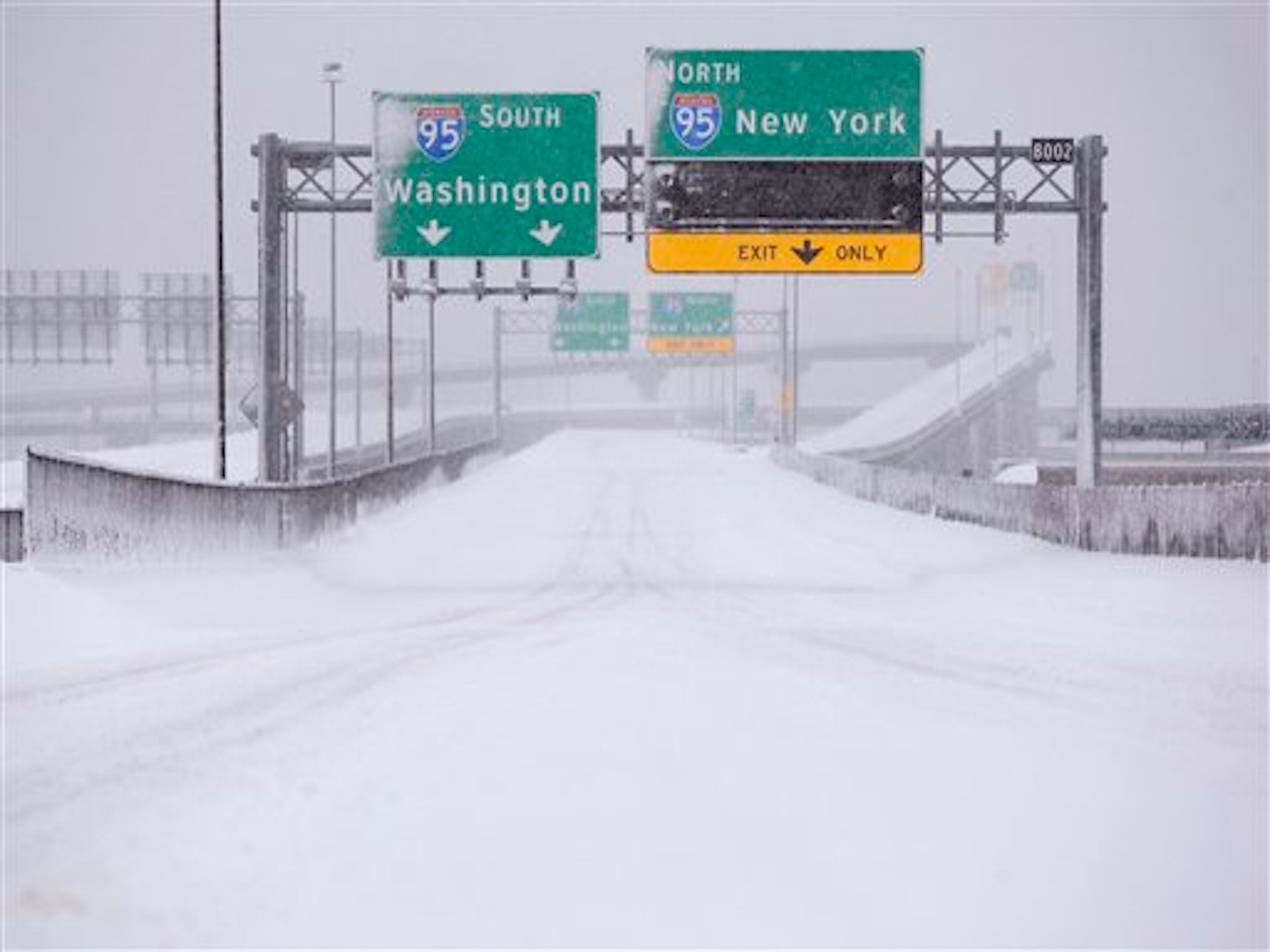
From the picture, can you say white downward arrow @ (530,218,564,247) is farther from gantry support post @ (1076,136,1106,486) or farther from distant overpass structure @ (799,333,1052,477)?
distant overpass structure @ (799,333,1052,477)

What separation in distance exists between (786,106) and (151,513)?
39.2 ft

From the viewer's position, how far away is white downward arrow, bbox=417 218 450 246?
2738cm

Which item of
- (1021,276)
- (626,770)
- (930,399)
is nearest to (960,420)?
(930,399)

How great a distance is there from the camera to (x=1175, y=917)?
6465 mm

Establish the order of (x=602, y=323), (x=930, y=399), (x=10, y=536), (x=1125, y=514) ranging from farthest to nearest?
(x=930, y=399), (x=602, y=323), (x=1125, y=514), (x=10, y=536)

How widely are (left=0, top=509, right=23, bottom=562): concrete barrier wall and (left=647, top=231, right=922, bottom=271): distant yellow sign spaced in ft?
38.0

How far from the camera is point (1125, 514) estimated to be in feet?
84.2

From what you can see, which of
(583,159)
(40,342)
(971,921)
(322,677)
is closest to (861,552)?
(583,159)

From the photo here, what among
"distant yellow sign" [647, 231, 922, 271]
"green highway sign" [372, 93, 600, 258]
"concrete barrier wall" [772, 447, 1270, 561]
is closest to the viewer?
"concrete barrier wall" [772, 447, 1270, 561]

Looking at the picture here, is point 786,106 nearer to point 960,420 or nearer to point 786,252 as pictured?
point 786,252

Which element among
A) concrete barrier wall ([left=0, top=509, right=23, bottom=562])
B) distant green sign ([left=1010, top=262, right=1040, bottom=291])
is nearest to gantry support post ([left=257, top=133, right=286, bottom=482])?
concrete barrier wall ([left=0, top=509, right=23, bottom=562])

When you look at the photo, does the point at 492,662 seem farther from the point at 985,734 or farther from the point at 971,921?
the point at 971,921

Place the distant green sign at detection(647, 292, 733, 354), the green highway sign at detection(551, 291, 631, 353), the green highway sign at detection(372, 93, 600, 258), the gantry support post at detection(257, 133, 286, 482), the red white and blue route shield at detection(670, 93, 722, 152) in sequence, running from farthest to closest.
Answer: the green highway sign at detection(551, 291, 631, 353), the distant green sign at detection(647, 292, 733, 354), the green highway sign at detection(372, 93, 600, 258), the gantry support post at detection(257, 133, 286, 482), the red white and blue route shield at detection(670, 93, 722, 152)

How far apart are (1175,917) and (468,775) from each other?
352 cm
